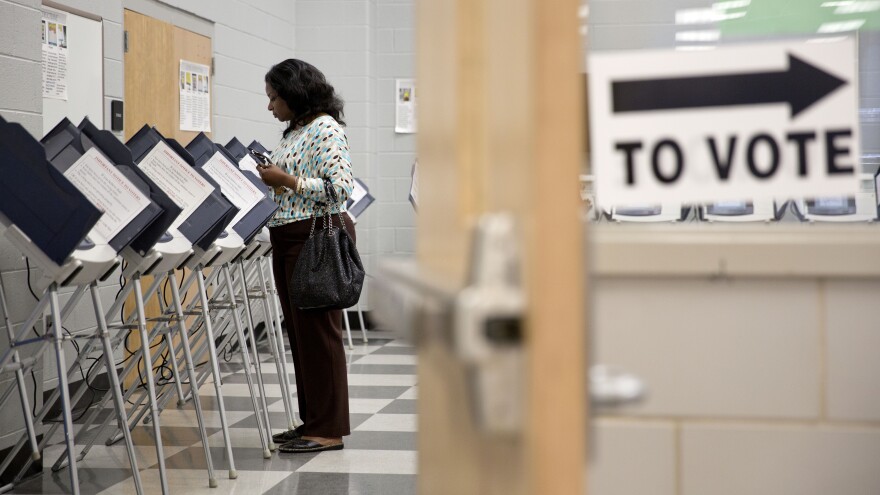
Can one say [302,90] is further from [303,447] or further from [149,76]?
[149,76]

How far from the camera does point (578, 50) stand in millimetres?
472

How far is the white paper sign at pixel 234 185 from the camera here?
384 cm

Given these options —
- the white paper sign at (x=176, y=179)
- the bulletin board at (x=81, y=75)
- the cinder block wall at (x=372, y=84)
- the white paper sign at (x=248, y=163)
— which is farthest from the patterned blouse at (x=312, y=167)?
the cinder block wall at (x=372, y=84)

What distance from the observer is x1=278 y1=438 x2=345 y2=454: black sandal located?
3812 mm

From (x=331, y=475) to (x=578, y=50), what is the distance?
10.3 ft

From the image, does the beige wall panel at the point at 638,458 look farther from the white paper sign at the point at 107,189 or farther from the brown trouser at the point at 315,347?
the brown trouser at the point at 315,347

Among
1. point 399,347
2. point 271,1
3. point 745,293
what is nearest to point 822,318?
point 745,293

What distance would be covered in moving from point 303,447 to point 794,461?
2.99 meters

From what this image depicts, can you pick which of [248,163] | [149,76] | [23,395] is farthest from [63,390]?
[149,76]

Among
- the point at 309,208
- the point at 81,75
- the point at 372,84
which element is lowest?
the point at 309,208

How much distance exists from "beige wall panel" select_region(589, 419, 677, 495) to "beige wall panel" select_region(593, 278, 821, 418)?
0.08 ft

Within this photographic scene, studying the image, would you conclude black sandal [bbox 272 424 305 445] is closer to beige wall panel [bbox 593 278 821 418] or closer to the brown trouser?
the brown trouser

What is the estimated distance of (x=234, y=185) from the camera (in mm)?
3865

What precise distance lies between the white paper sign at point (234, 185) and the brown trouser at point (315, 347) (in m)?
0.15
